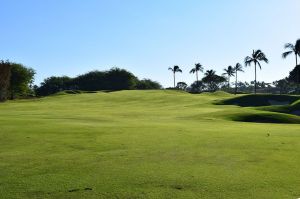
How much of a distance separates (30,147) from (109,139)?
3.68 meters

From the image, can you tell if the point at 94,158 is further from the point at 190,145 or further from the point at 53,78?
the point at 53,78

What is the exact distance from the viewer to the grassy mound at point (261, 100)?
237ft

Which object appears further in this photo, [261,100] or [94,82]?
[94,82]

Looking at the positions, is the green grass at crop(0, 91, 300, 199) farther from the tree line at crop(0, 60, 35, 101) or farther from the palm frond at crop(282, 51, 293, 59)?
the tree line at crop(0, 60, 35, 101)

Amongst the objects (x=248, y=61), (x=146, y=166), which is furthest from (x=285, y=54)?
(x=146, y=166)

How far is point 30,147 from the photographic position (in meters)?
16.4

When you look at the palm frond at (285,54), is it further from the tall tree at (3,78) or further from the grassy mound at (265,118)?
the grassy mound at (265,118)

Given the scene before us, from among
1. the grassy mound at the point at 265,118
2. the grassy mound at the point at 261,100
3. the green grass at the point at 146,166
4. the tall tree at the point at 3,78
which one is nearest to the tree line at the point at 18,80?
the tall tree at the point at 3,78

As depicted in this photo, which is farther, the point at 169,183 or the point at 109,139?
the point at 109,139

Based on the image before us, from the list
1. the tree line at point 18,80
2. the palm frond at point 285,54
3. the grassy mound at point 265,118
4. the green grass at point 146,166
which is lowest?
the grassy mound at point 265,118

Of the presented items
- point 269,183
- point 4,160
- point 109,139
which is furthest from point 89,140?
point 269,183

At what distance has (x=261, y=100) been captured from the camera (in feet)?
243

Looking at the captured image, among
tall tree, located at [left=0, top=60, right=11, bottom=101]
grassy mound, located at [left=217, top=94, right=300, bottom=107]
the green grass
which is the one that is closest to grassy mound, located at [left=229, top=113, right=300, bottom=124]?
the green grass

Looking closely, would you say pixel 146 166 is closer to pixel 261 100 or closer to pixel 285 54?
→ pixel 261 100
